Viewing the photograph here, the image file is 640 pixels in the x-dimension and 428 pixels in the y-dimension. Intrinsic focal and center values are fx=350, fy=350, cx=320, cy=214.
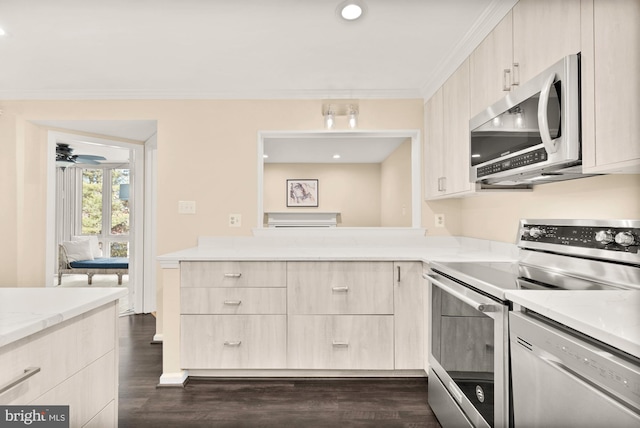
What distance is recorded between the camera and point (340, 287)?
2297 millimetres

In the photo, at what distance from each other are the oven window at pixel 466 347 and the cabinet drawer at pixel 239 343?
980 mm

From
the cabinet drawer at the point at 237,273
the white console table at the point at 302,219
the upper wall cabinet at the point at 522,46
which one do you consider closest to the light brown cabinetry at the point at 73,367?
the cabinet drawer at the point at 237,273

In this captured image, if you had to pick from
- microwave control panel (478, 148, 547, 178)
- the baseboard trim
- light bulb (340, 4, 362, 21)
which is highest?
light bulb (340, 4, 362, 21)

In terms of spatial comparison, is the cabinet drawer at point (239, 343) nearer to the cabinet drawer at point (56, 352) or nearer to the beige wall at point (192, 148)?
the beige wall at point (192, 148)

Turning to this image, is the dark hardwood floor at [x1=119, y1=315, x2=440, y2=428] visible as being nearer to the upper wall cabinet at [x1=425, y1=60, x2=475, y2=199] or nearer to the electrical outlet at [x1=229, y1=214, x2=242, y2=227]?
the electrical outlet at [x1=229, y1=214, x2=242, y2=227]

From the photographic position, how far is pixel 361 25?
1958mm

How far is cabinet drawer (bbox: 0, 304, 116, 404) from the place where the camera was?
0.79m

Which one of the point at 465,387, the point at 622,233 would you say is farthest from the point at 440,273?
the point at 622,233

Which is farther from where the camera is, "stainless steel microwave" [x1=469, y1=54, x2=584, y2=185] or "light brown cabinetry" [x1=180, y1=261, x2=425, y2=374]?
"light brown cabinetry" [x1=180, y1=261, x2=425, y2=374]

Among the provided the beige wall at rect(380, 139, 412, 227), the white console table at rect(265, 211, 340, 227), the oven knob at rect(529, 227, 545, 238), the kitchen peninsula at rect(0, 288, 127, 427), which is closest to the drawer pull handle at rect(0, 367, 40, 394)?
the kitchen peninsula at rect(0, 288, 127, 427)

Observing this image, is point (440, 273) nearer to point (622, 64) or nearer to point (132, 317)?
point (622, 64)

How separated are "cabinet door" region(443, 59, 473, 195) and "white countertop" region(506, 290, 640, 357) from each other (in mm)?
1081

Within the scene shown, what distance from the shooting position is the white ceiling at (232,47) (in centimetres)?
182

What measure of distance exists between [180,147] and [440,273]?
2281 millimetres
